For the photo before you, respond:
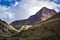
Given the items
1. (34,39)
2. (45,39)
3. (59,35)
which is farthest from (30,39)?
(59,35)

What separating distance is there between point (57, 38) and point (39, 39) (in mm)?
17738

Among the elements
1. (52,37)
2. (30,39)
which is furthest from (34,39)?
(52,37)

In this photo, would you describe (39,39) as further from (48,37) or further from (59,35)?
(59,35)

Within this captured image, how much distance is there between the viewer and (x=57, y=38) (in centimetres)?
18288

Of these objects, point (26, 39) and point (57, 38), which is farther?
point (26, 39)

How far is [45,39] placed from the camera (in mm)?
184375

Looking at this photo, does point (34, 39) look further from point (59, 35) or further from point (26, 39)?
point (59, 35)

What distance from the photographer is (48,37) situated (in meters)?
190

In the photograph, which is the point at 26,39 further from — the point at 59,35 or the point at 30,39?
the point at 59,35

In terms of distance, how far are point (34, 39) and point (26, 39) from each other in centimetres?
1068

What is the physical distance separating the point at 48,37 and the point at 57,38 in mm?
10506

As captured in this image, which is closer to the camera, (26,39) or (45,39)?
(45,39)

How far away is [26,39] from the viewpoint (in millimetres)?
196625

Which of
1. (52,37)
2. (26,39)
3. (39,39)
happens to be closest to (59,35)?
(52,37)
